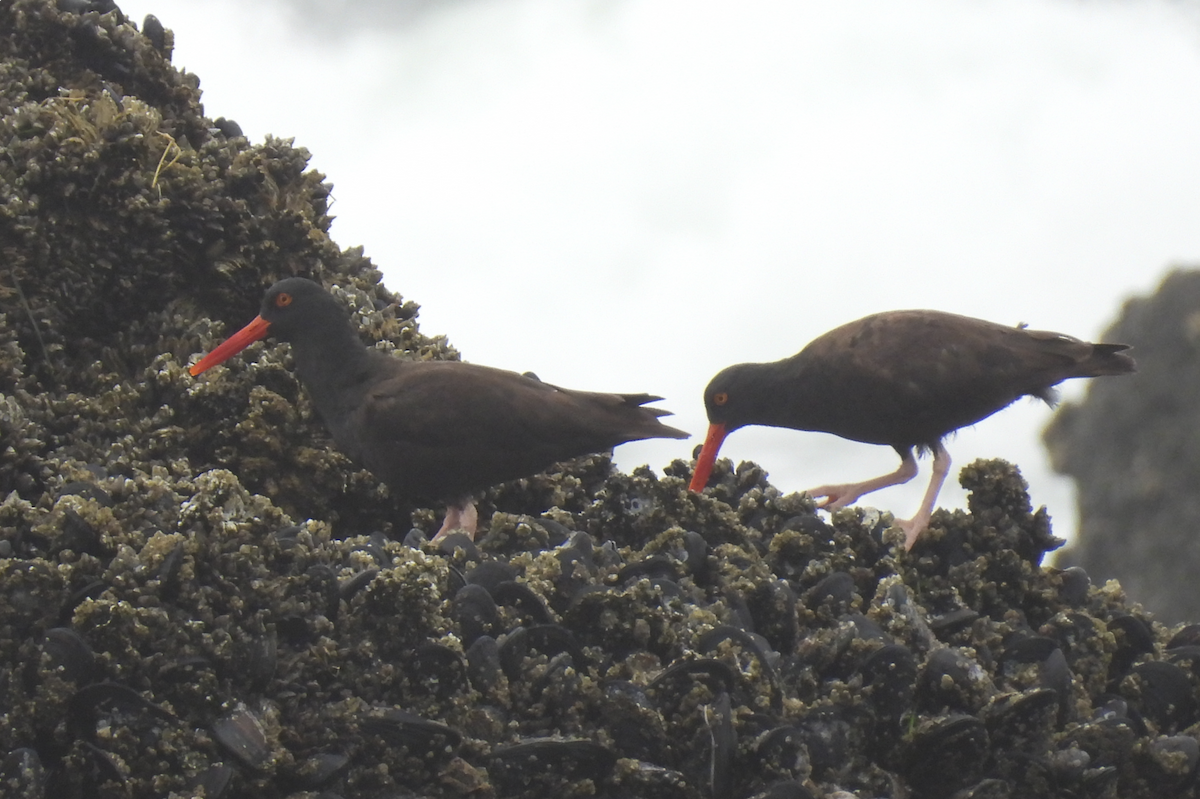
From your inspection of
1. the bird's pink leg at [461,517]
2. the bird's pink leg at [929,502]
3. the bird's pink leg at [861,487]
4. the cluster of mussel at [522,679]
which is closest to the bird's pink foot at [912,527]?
the bird's pink leg at [929,502]

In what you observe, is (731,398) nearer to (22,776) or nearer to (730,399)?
(730,399)

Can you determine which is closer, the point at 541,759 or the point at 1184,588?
the point at 541,759

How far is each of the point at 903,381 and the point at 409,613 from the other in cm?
297

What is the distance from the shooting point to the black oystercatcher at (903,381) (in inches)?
234

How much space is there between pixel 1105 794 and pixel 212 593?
270cm

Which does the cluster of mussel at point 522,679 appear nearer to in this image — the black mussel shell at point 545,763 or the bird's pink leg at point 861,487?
the black mussel shell at point 545,763

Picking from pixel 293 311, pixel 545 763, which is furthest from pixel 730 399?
pixel 545 763

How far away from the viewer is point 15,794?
3.27 metres

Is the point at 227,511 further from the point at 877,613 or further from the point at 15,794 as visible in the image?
the point at 877,613

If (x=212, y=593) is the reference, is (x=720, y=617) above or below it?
above

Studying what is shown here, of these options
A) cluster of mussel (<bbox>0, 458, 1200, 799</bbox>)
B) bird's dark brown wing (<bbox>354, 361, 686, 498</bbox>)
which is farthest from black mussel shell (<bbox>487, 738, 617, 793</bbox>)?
bird's dark brown wing (<bbox>354, 361, 686, 498</bbox>)

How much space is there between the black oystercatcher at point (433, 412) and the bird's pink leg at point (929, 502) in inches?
42.0

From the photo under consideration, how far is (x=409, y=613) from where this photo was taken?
3758 millimetres

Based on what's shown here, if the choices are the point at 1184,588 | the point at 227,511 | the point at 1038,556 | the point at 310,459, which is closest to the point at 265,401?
the point at 310,459
